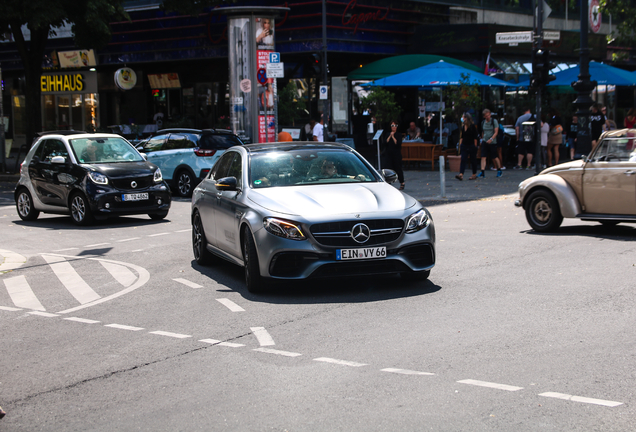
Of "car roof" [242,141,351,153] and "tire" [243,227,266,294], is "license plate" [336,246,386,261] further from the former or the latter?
"car roof" [242,141,351,153]

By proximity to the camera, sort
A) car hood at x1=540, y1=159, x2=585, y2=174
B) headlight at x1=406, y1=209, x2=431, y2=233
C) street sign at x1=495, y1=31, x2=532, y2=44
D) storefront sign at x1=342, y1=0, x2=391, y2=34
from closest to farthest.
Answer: headlight at x1=406, y1=209, x2=431, y2=233 → car hood at x1=540, y1=159, x2=585, y2=174 → street sign at x1=495, y1=31, x2=532, y2=44 → storefront sign at x1=342, y1=0, x2=391, y2=34

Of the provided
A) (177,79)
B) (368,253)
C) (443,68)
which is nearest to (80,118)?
(177,79)

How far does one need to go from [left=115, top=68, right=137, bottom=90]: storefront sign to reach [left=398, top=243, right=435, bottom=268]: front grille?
30.5 m

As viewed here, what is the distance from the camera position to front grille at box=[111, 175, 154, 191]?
50.2 feet

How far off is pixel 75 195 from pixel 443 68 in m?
15.2

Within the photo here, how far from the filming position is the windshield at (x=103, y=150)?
1586 cm

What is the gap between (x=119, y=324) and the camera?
722cm

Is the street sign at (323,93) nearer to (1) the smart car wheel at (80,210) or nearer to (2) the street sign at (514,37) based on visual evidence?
(2) the street sign at (514,37)

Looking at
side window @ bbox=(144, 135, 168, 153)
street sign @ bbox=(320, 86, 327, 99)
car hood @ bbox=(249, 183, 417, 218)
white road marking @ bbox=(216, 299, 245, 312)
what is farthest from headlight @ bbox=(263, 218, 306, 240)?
street sign @ bbox=(320, 86, 327, 99)

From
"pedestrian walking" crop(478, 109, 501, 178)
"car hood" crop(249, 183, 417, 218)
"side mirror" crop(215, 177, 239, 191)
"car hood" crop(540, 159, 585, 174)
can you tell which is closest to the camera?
"car hood" crop(249, 183, 417, 218)

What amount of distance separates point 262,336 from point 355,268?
170 cm

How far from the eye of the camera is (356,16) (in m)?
31.4

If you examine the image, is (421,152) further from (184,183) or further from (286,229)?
(286,229)

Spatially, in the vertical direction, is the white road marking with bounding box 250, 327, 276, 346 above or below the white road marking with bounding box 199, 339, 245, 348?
above
